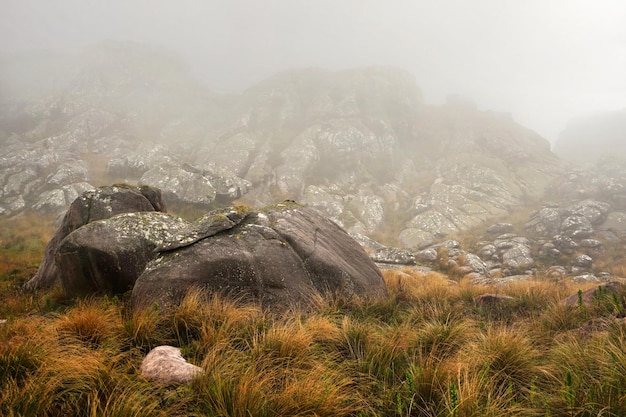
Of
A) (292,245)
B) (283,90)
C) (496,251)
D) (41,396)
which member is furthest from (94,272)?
(283,90)

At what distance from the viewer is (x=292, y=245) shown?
8219mm

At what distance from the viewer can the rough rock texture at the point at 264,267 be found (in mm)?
6281

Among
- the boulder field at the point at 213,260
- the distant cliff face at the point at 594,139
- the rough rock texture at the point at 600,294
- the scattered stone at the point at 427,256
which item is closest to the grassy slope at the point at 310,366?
the rough rock texture at the point at 600,294

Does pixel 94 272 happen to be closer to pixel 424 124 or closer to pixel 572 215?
pixel 572 215

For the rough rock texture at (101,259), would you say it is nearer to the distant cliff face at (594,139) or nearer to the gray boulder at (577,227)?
the gray boulder at (577,227)

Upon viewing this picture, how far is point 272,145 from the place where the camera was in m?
48.2

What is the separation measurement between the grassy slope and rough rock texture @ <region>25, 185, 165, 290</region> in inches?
197

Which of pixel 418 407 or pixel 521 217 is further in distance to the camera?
pixel 521 217

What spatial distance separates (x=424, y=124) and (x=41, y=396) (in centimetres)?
7212

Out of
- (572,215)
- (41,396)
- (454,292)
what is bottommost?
(572,215)

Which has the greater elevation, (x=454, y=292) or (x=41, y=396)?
(x=41, y=396)

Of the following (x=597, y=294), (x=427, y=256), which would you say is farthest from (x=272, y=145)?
(x=597, y=294)

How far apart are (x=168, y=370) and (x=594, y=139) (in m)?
108

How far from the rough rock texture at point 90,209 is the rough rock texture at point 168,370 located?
949 centimetres
